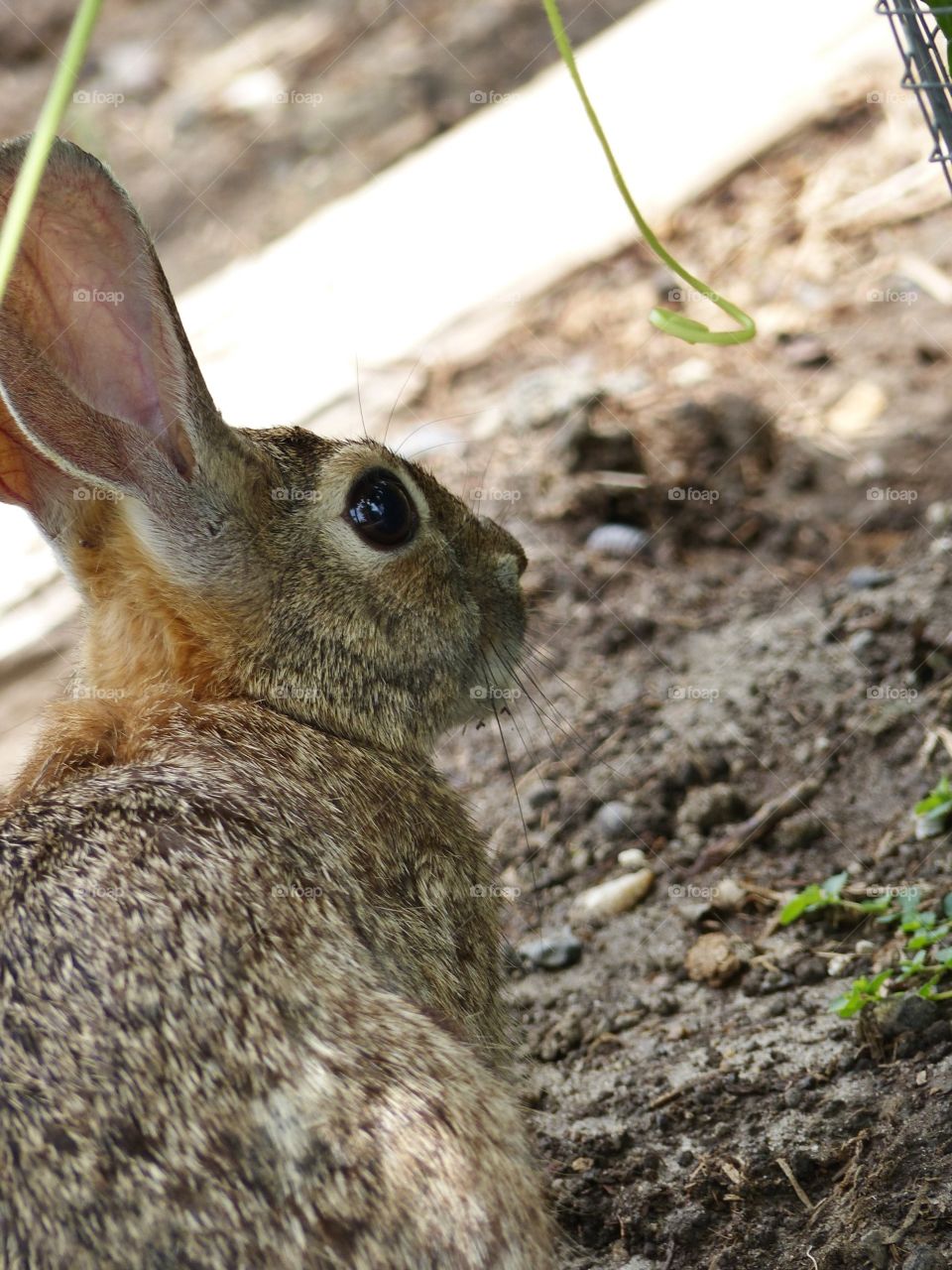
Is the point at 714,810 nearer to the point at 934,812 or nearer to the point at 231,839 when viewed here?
the point at 934,812

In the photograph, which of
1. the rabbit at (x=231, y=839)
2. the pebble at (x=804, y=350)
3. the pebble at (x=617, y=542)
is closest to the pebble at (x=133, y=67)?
A: the pebble at (x=804, y=350)

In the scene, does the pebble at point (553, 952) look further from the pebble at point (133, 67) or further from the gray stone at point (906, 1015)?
the pebble at point (133, 67)

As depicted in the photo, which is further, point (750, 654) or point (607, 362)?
point (607, 362)

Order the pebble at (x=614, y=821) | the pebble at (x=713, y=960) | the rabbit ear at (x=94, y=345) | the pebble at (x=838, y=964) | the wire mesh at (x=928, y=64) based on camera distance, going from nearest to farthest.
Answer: the rabbit ear at (x=94, y=345) < the wire mesh at (x=928, y=64) < the pebble at (x=838, y=964) < the pebble at (x=713, y=960) < the pebble at (x=614, y=821)

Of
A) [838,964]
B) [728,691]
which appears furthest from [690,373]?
[838,964]

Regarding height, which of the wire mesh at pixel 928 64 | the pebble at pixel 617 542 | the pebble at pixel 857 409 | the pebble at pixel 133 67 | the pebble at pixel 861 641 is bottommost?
the pebble at pixel 861 641

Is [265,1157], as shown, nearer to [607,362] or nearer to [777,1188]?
[777,1188]

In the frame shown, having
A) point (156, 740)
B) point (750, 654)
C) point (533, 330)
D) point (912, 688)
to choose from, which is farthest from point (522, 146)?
point (156, 740)
